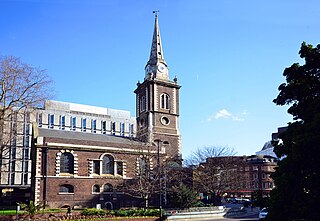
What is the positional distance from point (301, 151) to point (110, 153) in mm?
36459

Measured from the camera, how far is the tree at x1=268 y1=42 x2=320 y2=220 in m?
10.2

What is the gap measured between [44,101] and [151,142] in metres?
21.0

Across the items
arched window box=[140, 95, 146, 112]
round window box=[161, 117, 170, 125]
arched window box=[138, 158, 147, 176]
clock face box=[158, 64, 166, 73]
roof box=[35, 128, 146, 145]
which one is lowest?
arched window box=[138, 158, 147, 176]

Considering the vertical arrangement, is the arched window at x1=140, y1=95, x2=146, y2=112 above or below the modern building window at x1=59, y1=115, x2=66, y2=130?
below

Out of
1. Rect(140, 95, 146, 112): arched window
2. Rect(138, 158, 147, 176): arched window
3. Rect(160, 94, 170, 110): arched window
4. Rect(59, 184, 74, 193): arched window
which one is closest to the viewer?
Rect(59, 184, 74, 193): arched window

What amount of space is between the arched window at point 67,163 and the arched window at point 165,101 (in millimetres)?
17777

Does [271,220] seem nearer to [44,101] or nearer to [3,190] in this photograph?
[44,101]

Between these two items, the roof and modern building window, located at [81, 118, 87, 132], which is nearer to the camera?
the roof

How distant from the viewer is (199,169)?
169 feet

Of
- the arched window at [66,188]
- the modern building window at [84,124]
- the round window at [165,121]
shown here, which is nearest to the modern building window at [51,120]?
the modern building window at [84,124]

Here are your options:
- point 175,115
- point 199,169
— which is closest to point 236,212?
point 199,169

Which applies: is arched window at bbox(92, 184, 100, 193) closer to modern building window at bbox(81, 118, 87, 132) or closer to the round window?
the round window

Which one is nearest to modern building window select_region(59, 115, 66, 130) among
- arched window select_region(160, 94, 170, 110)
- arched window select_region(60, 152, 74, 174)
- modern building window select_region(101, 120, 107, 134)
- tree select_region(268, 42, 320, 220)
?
modern building window select_region(101, 120, 107, 134)

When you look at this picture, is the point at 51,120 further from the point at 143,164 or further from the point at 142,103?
the point at 143,164
